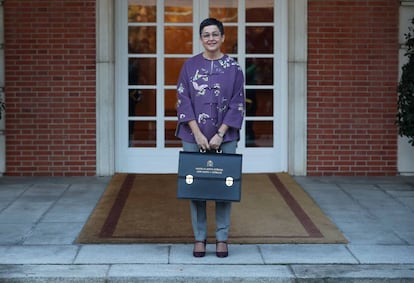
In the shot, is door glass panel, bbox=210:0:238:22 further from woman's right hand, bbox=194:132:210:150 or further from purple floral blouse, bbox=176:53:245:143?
woman's right hand, bbox=194:132:210:150

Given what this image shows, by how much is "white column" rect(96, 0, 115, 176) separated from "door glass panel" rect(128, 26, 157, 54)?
34 centimetres

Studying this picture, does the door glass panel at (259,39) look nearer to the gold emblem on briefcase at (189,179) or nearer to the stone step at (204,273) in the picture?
the gold emblem on briefcase at (189,179)

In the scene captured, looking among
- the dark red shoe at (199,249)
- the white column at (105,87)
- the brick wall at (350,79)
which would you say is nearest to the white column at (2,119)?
the white column at (105,87)

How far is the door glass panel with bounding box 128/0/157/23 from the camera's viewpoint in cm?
1079

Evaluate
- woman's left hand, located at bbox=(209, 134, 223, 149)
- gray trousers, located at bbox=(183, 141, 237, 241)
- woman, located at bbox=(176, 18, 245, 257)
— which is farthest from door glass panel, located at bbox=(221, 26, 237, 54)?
woman's left hand, located at bbox=(209, 134, 223, 149)

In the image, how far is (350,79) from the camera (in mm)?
10633

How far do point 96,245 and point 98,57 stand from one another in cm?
378

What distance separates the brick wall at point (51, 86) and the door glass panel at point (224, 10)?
1.58 metres

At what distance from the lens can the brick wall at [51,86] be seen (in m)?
10.5

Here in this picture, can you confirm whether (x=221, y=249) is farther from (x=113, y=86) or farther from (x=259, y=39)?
(x=259, y=39)

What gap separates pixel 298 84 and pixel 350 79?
2.22 feet

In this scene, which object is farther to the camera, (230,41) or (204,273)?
(230,41)

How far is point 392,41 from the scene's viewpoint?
10.6 metres

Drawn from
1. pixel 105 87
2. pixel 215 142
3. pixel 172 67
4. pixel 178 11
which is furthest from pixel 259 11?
pixel 215 142
